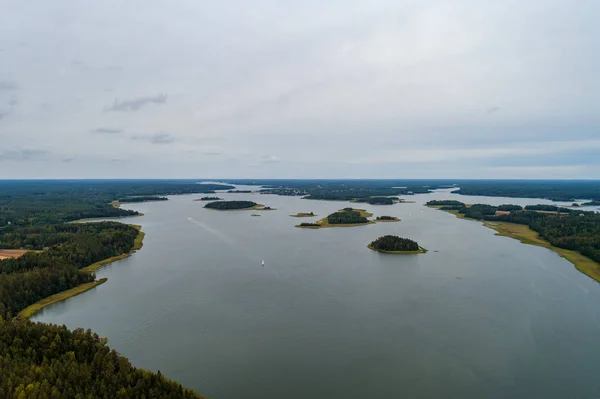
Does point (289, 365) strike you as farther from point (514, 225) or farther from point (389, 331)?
point (514, 225)

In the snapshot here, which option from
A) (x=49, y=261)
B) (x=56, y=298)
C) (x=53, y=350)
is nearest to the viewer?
(x=53, y=350)

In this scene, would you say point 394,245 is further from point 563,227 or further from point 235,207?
point 235,207

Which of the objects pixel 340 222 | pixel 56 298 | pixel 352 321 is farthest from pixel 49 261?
pixel 340 222

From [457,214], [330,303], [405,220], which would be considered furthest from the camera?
[457,214]

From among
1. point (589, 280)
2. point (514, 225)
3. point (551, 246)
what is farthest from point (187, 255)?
point (514, 225)

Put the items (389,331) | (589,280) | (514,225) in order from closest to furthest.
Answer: (389,331)
(589,280)
(514,225)

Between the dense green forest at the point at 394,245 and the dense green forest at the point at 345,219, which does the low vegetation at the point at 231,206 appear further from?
the dense green forest at the point at 394,245
